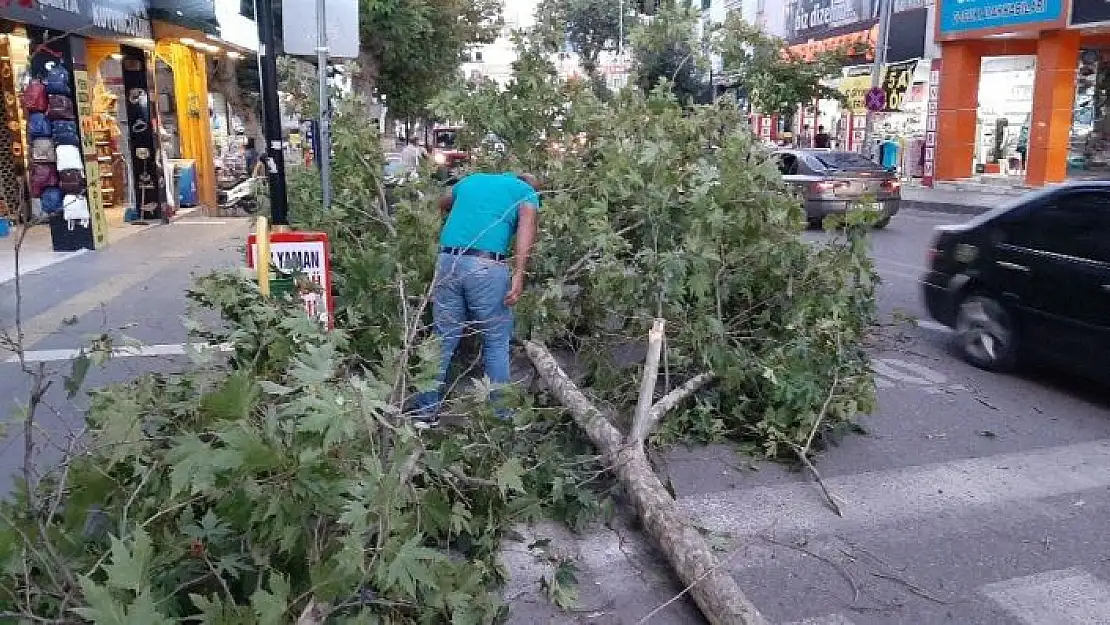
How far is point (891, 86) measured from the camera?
26688 millimetres

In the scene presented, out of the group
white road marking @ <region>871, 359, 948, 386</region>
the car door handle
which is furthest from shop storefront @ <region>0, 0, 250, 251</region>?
the car door handle

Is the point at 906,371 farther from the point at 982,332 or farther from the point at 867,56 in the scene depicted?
the point at 867,56

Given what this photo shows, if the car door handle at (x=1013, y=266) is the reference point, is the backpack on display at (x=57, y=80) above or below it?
above

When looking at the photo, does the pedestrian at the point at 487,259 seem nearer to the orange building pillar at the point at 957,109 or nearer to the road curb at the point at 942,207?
the road curb at the point at 942,207

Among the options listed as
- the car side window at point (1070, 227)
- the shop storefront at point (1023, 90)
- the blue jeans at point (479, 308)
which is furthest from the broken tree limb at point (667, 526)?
the shop storefront at point (1023, 90)

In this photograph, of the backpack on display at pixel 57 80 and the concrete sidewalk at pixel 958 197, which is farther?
the concrete sidewalk at pixel 958 197

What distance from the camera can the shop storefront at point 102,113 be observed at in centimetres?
1223

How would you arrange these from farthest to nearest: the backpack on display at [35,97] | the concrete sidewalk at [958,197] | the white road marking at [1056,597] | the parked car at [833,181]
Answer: the concrete sidewalk at [958,197], the parked car at [833,181], the backpack on display at [35,97], the white road marking at [1056,597]

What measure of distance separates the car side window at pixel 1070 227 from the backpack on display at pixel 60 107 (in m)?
11.6

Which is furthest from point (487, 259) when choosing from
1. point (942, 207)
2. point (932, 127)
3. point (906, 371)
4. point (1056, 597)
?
point (932, 127)

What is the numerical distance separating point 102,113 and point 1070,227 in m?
16.9

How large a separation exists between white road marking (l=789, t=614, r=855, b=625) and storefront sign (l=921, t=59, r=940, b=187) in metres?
23.3

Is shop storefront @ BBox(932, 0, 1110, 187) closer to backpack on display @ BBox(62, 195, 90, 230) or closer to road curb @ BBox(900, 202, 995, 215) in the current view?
road curb @ BBox(900, 202, 995, 215)

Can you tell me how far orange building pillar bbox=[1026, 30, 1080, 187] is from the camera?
20750 mm
